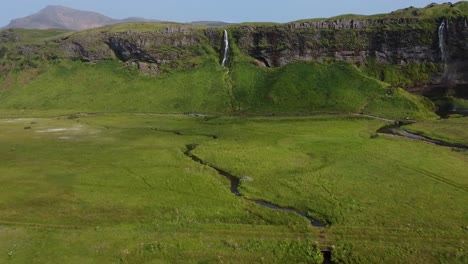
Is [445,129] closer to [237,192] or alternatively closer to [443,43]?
[443,43]

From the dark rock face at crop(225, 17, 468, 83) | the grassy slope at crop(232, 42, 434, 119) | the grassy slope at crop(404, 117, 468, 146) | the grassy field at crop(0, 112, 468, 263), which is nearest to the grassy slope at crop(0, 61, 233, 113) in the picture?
the grassy slope at crop(232, 42, 434, 119)

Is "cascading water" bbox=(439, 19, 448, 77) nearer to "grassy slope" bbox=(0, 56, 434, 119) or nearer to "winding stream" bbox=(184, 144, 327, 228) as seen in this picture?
"grassy slope" bbox=(0, 56, 434, 119)

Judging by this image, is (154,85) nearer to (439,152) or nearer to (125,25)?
(125,25)

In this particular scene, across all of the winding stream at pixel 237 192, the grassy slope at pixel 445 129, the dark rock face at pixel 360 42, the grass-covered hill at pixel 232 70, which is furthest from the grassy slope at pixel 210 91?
the winding stream at pixel 237 192

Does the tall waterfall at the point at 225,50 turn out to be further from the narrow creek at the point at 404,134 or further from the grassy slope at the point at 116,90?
the narrow creek at the point at 404,134

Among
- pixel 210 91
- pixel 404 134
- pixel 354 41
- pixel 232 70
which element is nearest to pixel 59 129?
pixel 210 91

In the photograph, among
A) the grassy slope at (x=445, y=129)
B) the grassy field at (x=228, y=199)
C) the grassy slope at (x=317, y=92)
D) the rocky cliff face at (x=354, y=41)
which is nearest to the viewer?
the grassy field at (x=228, y=199)
